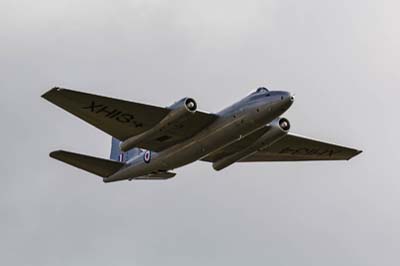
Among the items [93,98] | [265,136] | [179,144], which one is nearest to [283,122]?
[265,136]

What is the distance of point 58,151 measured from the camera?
62.3 meters

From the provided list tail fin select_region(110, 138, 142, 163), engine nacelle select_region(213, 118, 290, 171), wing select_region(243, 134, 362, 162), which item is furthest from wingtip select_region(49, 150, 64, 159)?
wing select_region(243, 134, 362, 162)

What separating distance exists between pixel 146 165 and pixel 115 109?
5529 mm

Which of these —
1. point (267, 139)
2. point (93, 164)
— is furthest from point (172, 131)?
point (93, 164)

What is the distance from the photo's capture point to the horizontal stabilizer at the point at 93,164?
6338 cm

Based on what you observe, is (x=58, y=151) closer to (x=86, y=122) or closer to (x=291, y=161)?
(x=86, y=122)

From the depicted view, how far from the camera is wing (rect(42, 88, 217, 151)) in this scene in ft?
188

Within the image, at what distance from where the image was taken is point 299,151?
67562 mm

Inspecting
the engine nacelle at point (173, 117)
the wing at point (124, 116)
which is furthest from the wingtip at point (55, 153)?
the engine nacelle at point (173, 117)

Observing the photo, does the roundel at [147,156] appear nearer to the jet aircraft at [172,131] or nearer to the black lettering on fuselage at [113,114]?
the jet aircraft at [172,131]

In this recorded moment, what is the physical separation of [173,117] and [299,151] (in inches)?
497

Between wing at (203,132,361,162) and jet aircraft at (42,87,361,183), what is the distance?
12.6 inches

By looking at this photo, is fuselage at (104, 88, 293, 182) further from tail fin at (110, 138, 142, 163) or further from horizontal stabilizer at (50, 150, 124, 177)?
horizontal stabilizer at (50, 150, 124, 177)

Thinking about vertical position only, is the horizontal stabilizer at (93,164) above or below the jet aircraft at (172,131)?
below
